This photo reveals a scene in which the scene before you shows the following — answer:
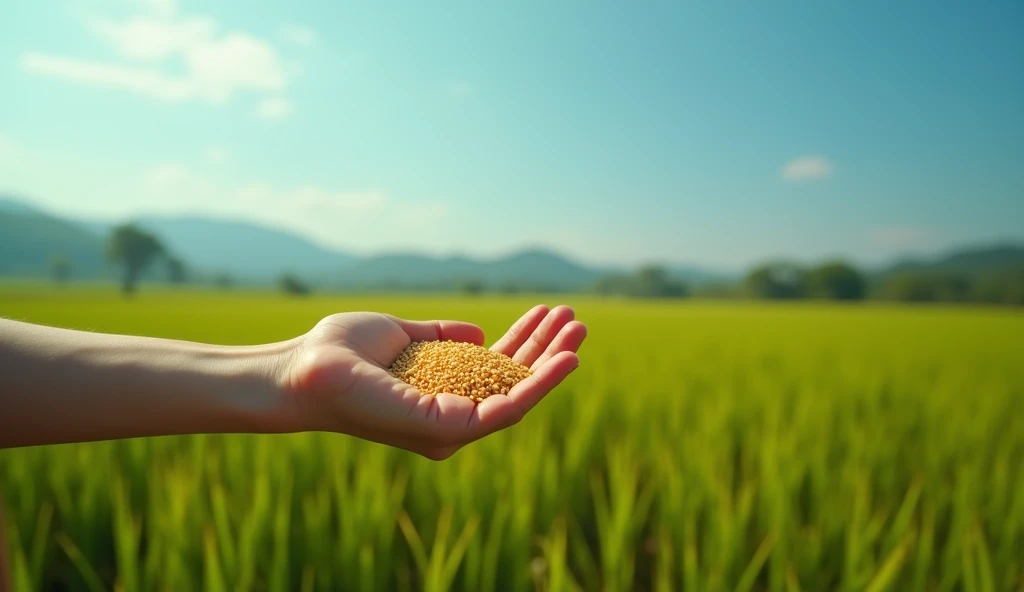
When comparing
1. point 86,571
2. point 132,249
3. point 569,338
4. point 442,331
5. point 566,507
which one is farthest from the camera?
point 132,249

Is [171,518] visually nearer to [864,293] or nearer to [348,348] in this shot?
[348,348]

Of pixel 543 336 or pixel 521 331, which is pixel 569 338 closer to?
pixel 543 336

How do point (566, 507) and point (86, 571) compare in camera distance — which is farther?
Answer: point (566, 507)

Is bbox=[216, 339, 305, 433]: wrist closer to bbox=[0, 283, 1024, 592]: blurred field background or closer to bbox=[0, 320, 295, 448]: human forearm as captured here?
bbox=[0, 320, 295, 448]: human forearm

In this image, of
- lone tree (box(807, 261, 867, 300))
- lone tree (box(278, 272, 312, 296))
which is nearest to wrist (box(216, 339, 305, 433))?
lone tree (box(278, 272, 312, 296))

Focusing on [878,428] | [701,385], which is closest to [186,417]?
[878,428]

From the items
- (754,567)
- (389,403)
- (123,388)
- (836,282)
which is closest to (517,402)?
(389,403)

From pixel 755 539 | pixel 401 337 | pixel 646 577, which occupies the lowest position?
pixel 646 577
